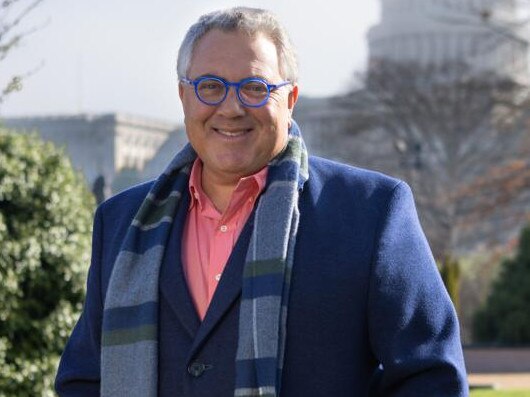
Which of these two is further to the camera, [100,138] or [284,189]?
[100,138]

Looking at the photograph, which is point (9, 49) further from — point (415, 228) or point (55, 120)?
point (55, 120)

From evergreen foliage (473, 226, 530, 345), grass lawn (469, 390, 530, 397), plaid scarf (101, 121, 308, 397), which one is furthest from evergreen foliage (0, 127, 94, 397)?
evergreen foliage (473, 226, 530, 345)

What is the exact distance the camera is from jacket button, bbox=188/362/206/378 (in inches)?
120

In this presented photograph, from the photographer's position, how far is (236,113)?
3127 mm

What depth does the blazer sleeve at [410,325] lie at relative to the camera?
2994mm

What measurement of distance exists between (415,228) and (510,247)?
2483cm

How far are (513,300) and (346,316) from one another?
18844 millimetres

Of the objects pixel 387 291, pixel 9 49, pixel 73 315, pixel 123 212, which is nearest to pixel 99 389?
pixel 123 212

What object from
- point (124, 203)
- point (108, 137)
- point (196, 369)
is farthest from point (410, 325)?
point (108, 137)

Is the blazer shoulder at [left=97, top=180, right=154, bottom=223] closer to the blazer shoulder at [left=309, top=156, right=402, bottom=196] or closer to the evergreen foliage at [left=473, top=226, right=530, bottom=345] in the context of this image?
the blazer shoulder at [left=309, top=156, right=402, bottom=196]

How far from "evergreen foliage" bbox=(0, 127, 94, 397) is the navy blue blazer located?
4314mm

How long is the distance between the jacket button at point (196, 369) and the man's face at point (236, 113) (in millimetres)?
422

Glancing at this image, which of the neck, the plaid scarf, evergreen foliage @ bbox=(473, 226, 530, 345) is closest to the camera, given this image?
the plaid scarf

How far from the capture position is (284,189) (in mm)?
3141
